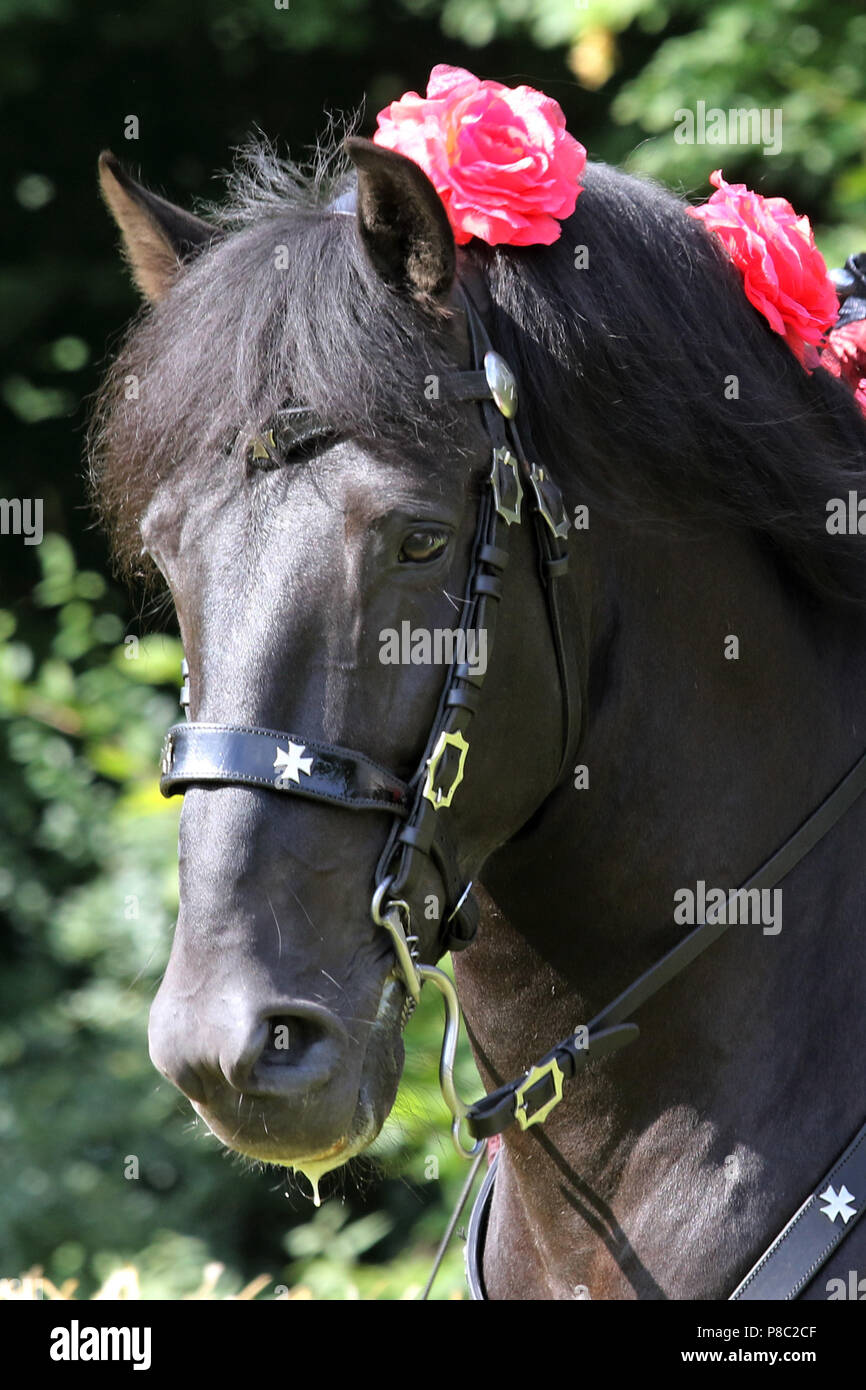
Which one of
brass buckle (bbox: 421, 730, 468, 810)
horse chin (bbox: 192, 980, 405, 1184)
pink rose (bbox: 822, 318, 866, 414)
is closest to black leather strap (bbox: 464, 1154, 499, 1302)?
horse chin (bbox: 192, 980, 405, 1184)

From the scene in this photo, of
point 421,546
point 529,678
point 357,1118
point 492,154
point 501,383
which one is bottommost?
point 357,1118

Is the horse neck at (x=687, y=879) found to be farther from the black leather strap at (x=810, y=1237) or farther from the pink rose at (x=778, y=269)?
the pink rose at (x=778, y=269)

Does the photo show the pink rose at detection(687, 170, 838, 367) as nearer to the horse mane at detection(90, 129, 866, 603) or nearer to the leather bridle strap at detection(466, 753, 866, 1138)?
the horse mane at detection(90, 129, 866, 603)

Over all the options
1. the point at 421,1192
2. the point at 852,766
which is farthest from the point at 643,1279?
the point at 421,1192

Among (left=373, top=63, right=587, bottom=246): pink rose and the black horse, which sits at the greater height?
(left=373, top=63, right=587, bottom=246): pink rose

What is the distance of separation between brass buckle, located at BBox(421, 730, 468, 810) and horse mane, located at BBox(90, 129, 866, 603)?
30 cm

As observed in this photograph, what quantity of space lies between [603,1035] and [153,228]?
3.91 ft

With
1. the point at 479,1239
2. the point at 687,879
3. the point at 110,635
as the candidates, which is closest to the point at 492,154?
the point at 687,879

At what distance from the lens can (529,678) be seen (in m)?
1.64

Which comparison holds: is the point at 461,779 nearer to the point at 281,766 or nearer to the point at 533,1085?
the point at 281,766

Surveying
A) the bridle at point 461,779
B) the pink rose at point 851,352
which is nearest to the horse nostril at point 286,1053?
the bridle at point 461,779

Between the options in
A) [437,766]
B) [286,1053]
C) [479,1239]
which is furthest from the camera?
[479,1239]

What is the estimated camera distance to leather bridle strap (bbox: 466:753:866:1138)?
5.58 feet

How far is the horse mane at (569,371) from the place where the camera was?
5.17 ft
